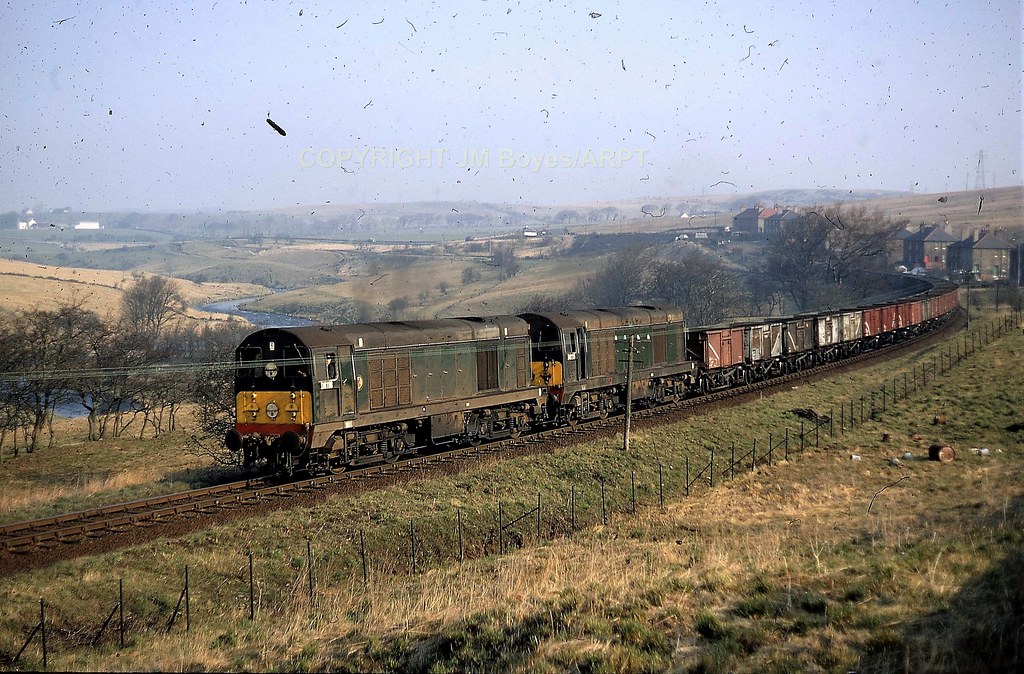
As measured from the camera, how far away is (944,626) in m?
10.0

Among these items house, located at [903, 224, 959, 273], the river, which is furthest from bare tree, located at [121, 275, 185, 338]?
house, located at [903, 224, 959, 273]

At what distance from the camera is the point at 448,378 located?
25016mm

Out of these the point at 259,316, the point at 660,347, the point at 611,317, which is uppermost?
the point at 611,317

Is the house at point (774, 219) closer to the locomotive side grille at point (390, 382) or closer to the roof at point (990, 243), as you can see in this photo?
the roof at point (990, 243)

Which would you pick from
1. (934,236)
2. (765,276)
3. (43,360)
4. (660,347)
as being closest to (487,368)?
(660,347)

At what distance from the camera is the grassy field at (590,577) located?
10453mm

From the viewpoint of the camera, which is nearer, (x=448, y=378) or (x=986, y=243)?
(x=448, y=378)

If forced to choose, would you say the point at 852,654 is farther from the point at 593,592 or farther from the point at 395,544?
the point at 395,544

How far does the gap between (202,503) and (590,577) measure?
9.27m

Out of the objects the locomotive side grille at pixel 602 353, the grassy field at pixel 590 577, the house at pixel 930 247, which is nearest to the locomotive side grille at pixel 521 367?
the grassy field at pixel 590 577

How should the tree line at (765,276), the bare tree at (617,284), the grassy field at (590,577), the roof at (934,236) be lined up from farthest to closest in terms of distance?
the roof at (934,236) < the bare tree at (617,284) < the tree line at (765,276) < the grassy field at (590,577)

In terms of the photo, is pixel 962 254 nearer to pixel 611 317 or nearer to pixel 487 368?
pixel 611 317

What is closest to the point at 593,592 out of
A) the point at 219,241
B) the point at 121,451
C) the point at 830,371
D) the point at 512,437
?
the point at 512,437

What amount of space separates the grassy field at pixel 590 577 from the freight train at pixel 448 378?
2.23 metres
